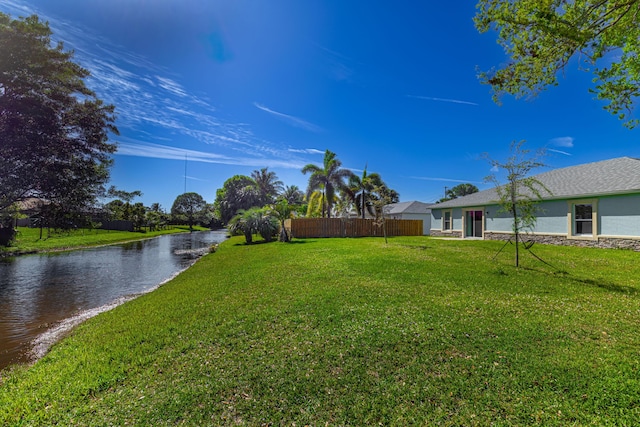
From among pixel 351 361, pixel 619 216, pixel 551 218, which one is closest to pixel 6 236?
pixel 351 361

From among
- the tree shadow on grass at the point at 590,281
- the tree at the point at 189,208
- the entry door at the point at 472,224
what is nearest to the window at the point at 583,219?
the entry door at the point at 472,224

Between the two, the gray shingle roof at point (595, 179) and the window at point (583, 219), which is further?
the window at point (583, 219)

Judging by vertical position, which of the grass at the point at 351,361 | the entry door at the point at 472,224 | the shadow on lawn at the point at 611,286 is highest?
the entry door at the point at 472,224

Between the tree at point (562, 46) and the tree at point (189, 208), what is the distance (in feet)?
228

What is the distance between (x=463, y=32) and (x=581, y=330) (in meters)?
11.4

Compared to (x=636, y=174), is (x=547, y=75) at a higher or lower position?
higher

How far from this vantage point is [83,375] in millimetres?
3393

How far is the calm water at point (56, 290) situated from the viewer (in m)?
5.48

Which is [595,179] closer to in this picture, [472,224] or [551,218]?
[551,218]

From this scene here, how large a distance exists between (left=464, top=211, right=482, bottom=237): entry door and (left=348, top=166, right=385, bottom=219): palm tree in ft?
25.1

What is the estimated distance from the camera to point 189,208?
71250 mm

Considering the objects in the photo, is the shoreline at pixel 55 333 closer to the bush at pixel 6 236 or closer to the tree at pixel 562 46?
the tree at pixel 562 46

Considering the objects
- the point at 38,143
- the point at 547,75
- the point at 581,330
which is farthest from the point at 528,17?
the point at 38,143

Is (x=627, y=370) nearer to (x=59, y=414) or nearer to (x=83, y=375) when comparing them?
(x=59, y=414)
